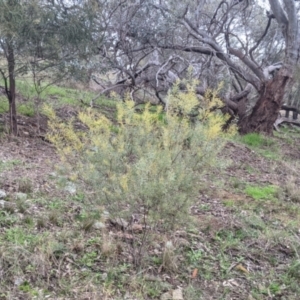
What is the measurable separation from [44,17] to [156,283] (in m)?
4.29

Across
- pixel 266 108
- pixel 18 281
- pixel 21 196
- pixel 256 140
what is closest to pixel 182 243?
pixel 18 281

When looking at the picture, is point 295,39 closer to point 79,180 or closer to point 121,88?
point 121,88

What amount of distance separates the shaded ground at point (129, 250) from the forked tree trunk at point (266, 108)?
5.56 metres

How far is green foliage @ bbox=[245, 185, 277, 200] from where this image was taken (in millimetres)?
5457

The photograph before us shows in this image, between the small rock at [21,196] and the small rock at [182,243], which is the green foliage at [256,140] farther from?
the small rock at [21,196]

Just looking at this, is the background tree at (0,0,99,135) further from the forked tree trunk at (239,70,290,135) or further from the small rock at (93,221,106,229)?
the forked tree trunk at (239,70,290,135)

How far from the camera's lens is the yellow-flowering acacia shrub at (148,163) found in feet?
9.75

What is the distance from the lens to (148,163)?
2896 mm

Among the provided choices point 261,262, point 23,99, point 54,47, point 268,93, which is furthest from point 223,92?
point 261,262

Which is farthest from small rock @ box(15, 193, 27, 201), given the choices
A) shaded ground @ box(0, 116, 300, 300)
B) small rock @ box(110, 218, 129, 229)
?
small rock @ box(110, 218, 129, 229)

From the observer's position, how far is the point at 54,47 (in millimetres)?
6062

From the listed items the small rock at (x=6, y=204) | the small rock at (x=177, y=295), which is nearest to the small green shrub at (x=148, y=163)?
the small rock at (x=177, y=295)

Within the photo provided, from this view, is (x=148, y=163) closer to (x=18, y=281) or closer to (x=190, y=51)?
(x=18, y=281)

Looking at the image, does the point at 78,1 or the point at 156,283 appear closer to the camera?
the point at 156,283
